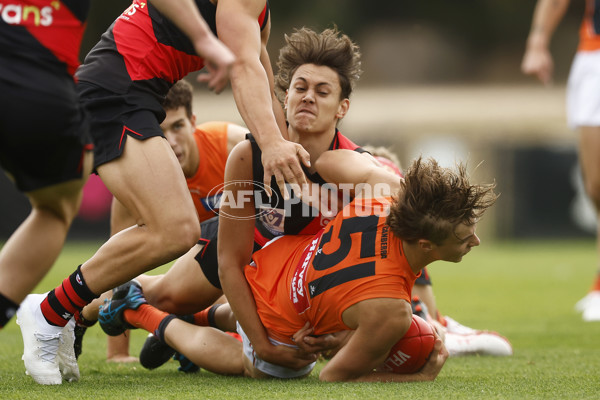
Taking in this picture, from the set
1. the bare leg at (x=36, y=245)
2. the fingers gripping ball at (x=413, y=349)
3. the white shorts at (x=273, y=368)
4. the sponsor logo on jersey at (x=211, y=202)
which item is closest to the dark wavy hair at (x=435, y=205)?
the fingers gripping ball at (x=413, y=349)

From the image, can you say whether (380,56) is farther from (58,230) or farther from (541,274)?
(58,230)

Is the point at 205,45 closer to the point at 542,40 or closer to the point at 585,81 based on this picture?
the point at 542,40

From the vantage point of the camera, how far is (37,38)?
2.49 m

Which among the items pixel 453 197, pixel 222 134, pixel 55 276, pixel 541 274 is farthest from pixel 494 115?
pixel 453 197

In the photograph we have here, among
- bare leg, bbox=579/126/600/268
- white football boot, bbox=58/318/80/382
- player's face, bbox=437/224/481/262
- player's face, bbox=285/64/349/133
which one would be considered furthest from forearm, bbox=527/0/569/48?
white football boot, bbox=58/318/80/382

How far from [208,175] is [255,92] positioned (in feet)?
5.24

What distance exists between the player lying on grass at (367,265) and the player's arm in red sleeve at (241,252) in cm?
3

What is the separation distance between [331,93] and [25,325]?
153 cm

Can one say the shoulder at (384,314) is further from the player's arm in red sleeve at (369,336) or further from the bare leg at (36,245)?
the bare leg at (36,245)

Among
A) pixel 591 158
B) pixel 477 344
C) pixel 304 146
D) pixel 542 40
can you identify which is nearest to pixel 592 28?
pixel 542 40

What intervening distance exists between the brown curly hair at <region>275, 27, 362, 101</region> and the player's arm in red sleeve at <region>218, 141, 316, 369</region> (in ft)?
1.64

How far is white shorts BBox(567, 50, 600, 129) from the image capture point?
568 cm

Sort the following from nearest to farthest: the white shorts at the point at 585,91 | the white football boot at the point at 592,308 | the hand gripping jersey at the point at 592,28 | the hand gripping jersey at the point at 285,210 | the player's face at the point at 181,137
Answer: the hand gripping jersey at the point at 285,210 → the player's face at the point at 181,137 → the white football boot at the point at 592,308 → the white shorts at the point at 585,91 → the hand gripping jersey at the point at 592,28

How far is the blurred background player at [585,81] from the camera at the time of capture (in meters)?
5.60
